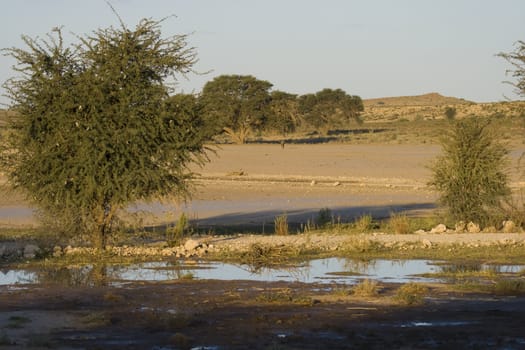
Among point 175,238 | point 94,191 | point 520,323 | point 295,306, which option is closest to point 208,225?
point 175,238

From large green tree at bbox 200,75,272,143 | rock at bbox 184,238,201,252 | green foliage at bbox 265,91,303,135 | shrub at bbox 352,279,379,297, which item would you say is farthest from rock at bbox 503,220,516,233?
green foliage at bbox 265,91,303,135

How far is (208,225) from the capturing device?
2900cm

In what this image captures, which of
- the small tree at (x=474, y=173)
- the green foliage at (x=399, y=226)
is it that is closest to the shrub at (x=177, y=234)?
the green foliage at (x=399, y=226)

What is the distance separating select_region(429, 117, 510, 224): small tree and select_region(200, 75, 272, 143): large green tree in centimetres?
5804

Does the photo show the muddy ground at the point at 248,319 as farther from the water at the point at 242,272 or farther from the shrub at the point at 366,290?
the water at the point at 242,272

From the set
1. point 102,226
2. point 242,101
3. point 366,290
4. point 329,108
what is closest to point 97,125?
point 102,226

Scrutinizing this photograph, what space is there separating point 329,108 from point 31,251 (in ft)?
276

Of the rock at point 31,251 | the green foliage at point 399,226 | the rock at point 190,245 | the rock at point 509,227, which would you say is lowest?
the rock at point 509,227

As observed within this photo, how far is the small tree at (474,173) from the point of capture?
2723cm

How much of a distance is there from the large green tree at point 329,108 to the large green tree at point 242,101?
780cm

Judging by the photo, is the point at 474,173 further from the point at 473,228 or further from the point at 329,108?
the point at 329,108

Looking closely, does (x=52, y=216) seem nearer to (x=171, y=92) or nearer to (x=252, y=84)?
(x=171, y=92)

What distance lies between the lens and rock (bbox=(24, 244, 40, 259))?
68.2ft

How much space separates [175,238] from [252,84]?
73972 millimetres
